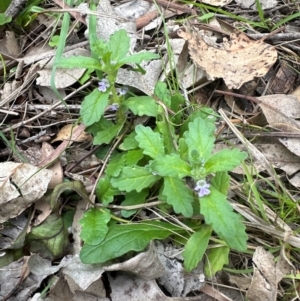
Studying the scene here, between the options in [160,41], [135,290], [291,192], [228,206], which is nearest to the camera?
[228,206]

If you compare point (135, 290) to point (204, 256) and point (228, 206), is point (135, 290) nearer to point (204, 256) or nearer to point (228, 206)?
point (204, 256)

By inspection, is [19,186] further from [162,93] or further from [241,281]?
[241,281]

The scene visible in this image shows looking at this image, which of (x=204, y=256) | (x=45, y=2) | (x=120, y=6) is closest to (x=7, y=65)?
(x=45, y=2)

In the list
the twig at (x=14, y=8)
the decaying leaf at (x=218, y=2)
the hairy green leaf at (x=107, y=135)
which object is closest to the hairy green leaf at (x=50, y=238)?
the hairy green leaf at (x=107, y=135)

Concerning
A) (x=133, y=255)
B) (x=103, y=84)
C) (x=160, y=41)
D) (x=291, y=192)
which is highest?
(x=103, y=84)

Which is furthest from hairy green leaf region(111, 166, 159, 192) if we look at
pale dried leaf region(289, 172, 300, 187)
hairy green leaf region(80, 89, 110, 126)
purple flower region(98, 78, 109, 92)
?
pale dried leaf region(289, 172, 300, 187)
